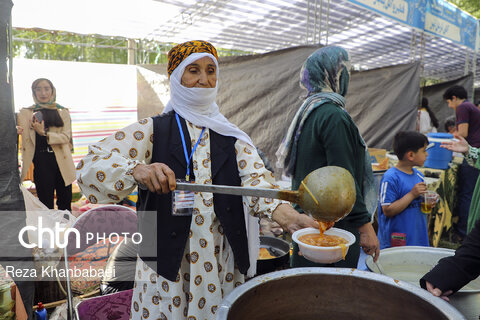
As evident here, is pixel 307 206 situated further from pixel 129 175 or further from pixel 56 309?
pixel 56 309

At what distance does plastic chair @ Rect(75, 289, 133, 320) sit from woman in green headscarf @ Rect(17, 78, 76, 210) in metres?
2.87

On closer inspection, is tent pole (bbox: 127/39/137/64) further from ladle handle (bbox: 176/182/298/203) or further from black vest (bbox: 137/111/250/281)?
ladle handle (bbox: 176/182/298/203)

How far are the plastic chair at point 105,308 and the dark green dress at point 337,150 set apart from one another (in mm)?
1096

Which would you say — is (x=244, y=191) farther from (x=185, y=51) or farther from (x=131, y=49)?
(x=131, y=49)

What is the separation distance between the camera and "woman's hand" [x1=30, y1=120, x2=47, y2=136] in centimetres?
434

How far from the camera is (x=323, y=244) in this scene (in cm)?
132

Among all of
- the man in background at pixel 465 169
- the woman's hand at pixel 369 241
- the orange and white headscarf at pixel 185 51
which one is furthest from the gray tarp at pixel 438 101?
the orange and white headscarf at pixel 185 51

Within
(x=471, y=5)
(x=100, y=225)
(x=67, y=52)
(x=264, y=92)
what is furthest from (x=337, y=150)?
(x=67, y=52)

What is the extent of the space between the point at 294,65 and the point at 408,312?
4.08 metres

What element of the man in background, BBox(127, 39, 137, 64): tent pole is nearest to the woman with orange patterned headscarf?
the man in background

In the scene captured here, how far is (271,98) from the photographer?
4.98 m

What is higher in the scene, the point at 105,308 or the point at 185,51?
the point at 185,51

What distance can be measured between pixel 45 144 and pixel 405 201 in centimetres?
422

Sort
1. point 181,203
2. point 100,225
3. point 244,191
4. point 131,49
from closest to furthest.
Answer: point 244,191, point 181,203, point 100,225, point 131,49
